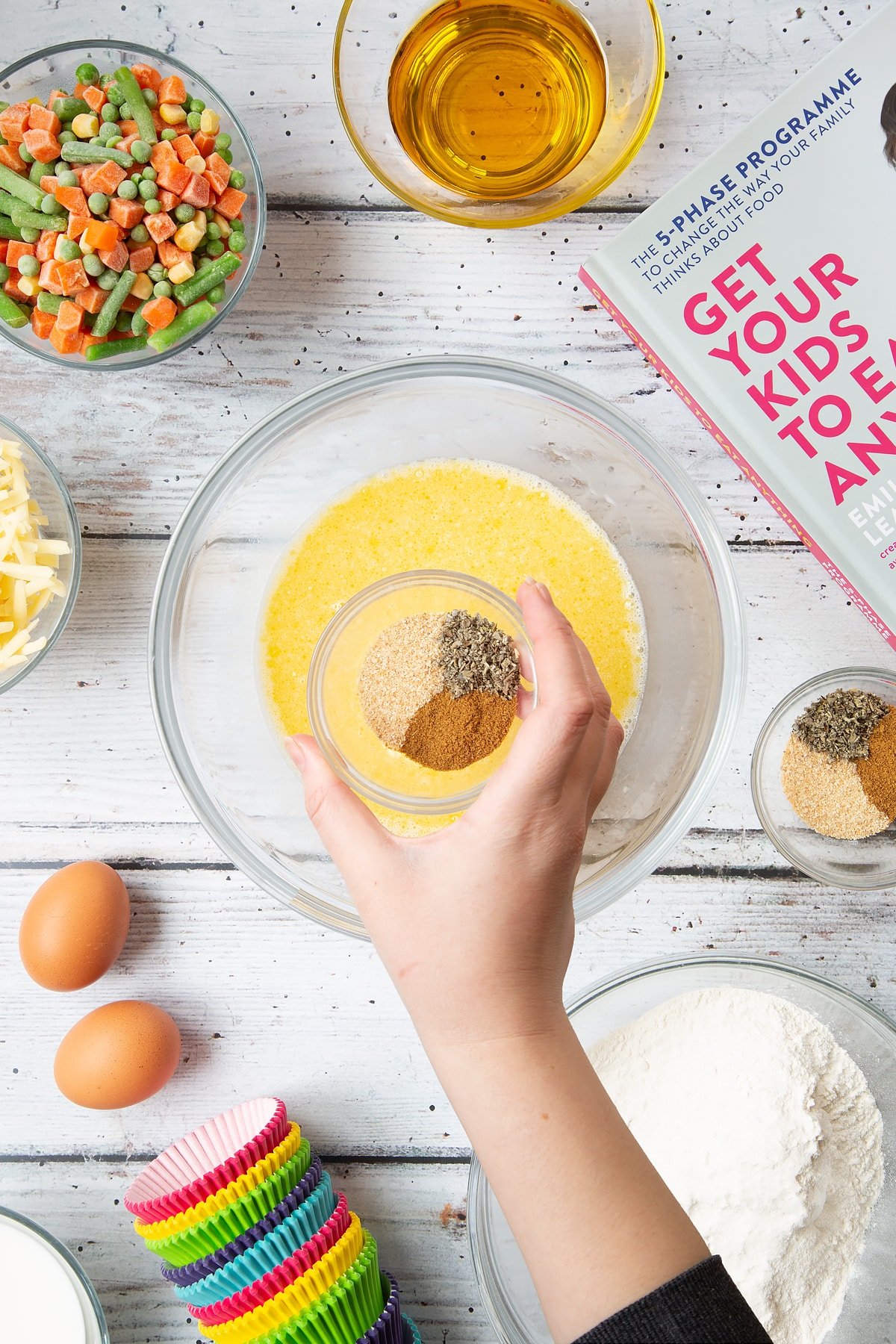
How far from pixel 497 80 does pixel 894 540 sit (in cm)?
74

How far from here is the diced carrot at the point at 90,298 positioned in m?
1.15

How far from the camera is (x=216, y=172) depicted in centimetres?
115

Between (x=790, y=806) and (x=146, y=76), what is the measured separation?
1180 millimetres

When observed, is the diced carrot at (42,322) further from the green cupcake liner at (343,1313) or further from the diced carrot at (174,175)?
the green cupcake liner at (343,1313)

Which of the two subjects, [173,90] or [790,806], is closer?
[173,90]

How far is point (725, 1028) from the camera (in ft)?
3.94

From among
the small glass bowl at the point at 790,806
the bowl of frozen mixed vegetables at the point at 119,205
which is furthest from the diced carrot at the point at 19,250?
the small glass bowl at the point at 790,806

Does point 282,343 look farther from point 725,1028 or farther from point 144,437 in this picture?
point 725,1028

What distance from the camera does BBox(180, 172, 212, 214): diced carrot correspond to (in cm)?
113

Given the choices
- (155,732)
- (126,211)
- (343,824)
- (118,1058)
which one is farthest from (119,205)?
(118,1058)

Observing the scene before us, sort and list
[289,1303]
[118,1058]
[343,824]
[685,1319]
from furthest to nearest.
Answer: [118,1058] < [289,1303] < [343,824] < [685,1319]

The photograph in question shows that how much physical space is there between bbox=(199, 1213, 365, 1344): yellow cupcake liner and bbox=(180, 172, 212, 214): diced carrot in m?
1.22

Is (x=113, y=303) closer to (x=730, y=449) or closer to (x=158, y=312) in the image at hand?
(x=158, y=312)

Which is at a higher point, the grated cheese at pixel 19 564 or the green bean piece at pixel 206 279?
the green bean piece at pixel 206 279
